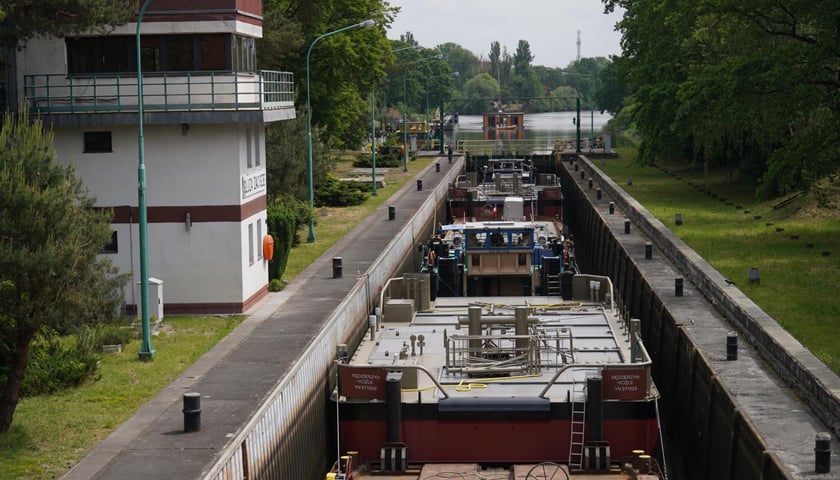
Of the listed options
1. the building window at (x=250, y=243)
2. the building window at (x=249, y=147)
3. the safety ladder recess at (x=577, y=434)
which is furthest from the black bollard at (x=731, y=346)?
the building window at (x=249, y=147)

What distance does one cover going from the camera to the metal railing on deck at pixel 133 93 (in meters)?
31.3

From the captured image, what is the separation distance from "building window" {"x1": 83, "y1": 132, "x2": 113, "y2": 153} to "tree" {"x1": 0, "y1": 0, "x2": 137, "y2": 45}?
8.48 feet

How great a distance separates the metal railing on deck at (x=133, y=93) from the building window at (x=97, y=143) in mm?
773

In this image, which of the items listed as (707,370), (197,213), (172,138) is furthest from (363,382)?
(172,138)

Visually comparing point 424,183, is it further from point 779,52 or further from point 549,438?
point 549,438

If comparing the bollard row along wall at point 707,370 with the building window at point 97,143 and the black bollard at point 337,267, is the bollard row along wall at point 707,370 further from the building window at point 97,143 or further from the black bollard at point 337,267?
the building window at point 97,143

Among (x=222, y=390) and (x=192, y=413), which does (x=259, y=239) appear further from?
(x=192, y=413)

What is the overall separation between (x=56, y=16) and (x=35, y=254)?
1080cm

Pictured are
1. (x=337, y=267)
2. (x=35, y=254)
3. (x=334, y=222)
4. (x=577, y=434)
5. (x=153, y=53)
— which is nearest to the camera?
(x=35, y=254)

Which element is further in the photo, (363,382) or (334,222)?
A: (334,222)

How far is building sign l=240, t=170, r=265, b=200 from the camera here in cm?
3288

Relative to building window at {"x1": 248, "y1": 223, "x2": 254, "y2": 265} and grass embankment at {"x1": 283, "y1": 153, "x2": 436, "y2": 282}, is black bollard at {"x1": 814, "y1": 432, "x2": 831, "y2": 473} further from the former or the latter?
grass embankment at {"x1": 283, "y1": 153, "x2": 436, "y2": 282}

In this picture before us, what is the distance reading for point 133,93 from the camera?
31781 mm

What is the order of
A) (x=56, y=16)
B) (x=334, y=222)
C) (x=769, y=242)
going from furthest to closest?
1. (x=334, y=222)
2. (x=769, y=242)
3. (x=56, y=16)
